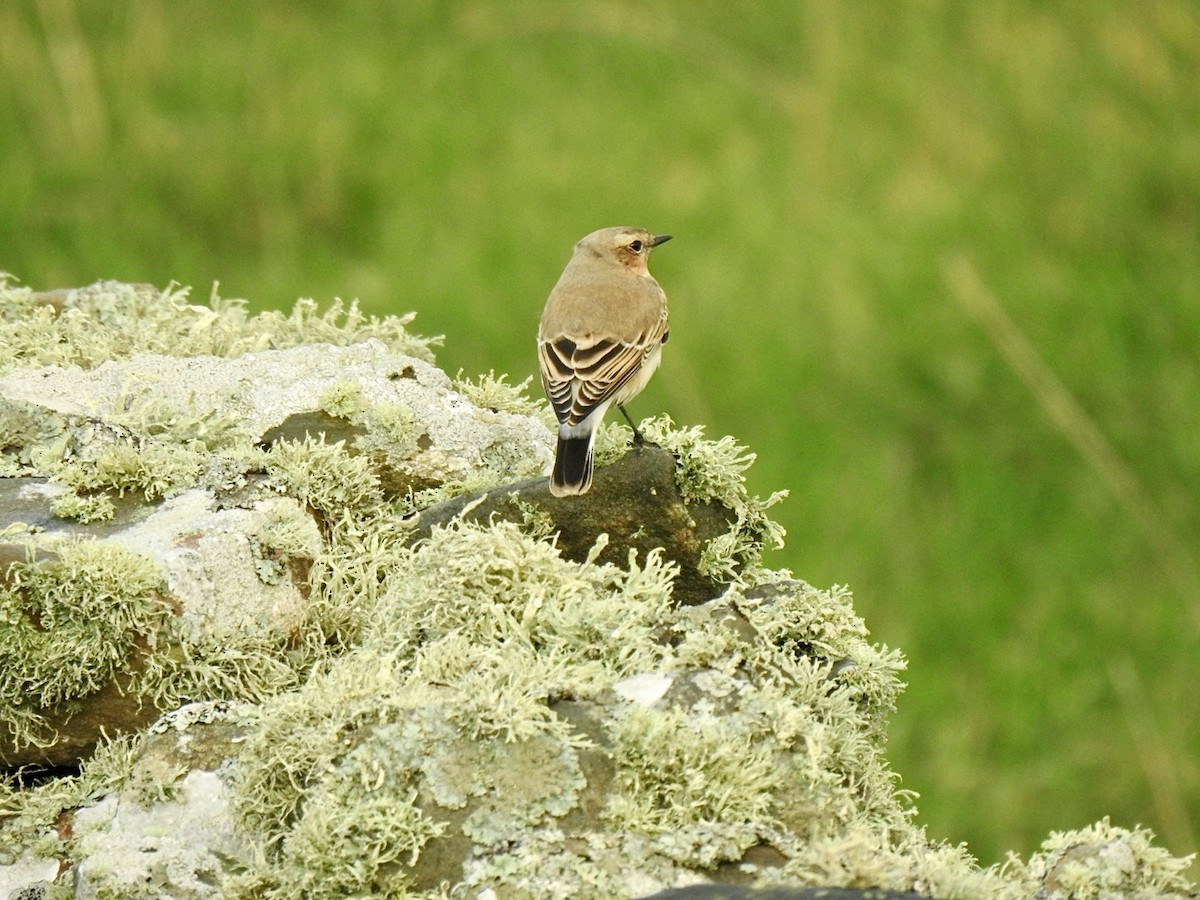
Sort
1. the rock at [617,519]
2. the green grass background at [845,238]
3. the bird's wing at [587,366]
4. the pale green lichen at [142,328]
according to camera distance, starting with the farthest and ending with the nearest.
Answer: the green grass background at [845,238], the bird's wing at [587,366], the pale green lichen at [142,328], the rock at [617,519]

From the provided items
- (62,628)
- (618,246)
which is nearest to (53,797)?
(62,628)

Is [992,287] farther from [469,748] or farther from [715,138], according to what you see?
[469,748]

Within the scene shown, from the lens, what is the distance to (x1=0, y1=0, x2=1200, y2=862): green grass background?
29.0ft

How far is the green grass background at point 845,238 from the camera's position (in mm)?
8828

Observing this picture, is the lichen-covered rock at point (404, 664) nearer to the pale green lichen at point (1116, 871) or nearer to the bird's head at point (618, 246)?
the pale green lichen at point (1116, 871)

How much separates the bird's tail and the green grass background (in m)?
4.26

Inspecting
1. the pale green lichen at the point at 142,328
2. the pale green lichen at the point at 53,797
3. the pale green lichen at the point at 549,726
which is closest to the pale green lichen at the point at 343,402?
the pale green lichen at the point at 142,328

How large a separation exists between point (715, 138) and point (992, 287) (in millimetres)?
2636

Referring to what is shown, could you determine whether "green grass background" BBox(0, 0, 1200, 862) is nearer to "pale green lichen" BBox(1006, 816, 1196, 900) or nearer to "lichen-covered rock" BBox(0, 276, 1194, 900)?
"lichen-covered rock" BBox(0, 276, 1194, 900)

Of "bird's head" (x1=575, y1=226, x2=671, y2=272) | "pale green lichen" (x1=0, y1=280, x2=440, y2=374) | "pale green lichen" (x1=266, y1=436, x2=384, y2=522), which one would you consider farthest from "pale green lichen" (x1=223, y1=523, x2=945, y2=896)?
"bird's head" (x1=575, y1=226, x2=671, y2=272)

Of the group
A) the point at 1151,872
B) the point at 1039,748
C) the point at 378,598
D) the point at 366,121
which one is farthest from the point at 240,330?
the point at 366,121

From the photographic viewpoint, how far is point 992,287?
10.6 m

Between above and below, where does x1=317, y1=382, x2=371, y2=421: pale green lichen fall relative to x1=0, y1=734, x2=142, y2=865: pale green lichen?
above

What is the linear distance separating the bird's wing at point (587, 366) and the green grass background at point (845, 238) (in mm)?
2830
